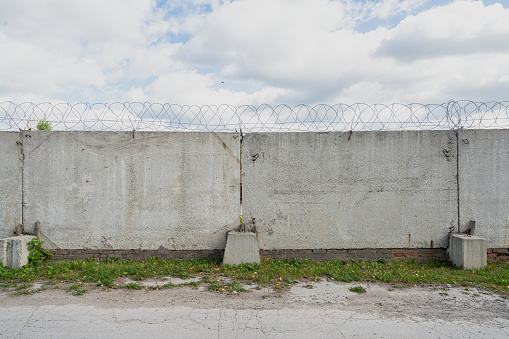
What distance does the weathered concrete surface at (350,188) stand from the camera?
19.8 ft

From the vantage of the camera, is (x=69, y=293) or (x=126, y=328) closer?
(x=126, y=328)

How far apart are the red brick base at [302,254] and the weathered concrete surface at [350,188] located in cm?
12

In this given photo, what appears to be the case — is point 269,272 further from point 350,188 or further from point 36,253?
point 36,253

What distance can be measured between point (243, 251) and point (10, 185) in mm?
4310

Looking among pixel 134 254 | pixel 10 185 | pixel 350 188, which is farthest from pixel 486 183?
pixel 10 185

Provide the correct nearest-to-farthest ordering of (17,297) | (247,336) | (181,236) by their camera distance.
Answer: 1. (247,336)
2. (17,297)
3. (181,236)

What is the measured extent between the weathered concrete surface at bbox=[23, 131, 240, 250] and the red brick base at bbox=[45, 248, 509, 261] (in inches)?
4.5

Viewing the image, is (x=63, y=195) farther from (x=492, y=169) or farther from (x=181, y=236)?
(x=492, y=169)

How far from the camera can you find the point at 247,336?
133 inches

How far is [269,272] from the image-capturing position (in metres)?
5.28

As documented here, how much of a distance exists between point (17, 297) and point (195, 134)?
3487mm

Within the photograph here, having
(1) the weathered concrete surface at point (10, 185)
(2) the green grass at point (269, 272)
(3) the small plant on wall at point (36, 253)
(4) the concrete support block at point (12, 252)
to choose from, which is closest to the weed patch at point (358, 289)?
(2) the green grass at point (269, 272)

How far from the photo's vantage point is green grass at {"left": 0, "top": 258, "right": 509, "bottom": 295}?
4.93 m

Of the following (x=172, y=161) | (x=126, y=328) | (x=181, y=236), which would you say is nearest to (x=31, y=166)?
(x=172, y=161)
